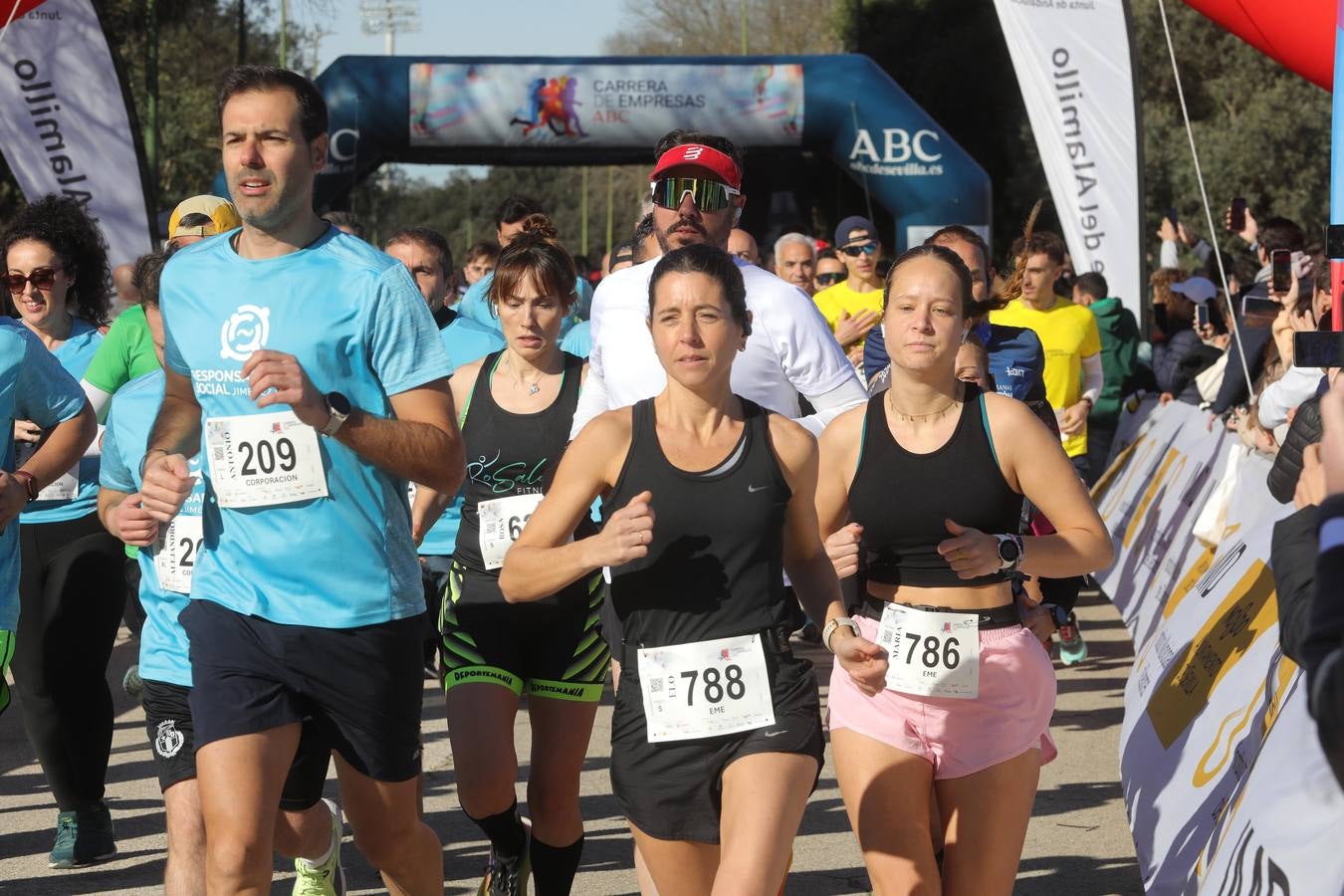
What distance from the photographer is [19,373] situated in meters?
5.09

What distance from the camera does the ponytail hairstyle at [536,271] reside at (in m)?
5.45

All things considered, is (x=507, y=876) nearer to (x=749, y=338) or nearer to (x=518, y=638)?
(x=518, y=638)

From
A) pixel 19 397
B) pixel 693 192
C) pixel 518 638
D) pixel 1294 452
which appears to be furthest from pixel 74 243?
pixel 1294 452

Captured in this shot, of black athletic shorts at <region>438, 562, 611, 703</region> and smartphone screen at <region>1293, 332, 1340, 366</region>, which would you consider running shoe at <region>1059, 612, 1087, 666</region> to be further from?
smartphone screen at <region>1293, 332, 1340, 366</region>

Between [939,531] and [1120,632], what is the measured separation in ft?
22.5

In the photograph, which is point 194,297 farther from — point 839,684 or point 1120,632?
point 1120,632

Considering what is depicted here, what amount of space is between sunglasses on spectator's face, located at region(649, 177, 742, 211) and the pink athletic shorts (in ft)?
4.28

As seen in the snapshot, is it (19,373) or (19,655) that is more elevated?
(19,373)

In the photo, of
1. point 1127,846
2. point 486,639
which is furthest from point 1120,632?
point 486,639

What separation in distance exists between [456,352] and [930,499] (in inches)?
109

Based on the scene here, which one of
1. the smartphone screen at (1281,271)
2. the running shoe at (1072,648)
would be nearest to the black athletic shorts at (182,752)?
the smartphone screen at (1281,271)

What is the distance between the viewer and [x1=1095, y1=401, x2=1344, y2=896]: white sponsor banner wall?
3.70m

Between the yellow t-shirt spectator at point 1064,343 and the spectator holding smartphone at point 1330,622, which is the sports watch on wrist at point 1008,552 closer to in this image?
the spectator holding smartphone at point 1330,622

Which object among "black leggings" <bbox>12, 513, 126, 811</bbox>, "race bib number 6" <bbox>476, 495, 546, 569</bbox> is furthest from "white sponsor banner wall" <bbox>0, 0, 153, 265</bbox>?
"race bib number 6" <bbox>476, 495, 546, 569</bbox>
